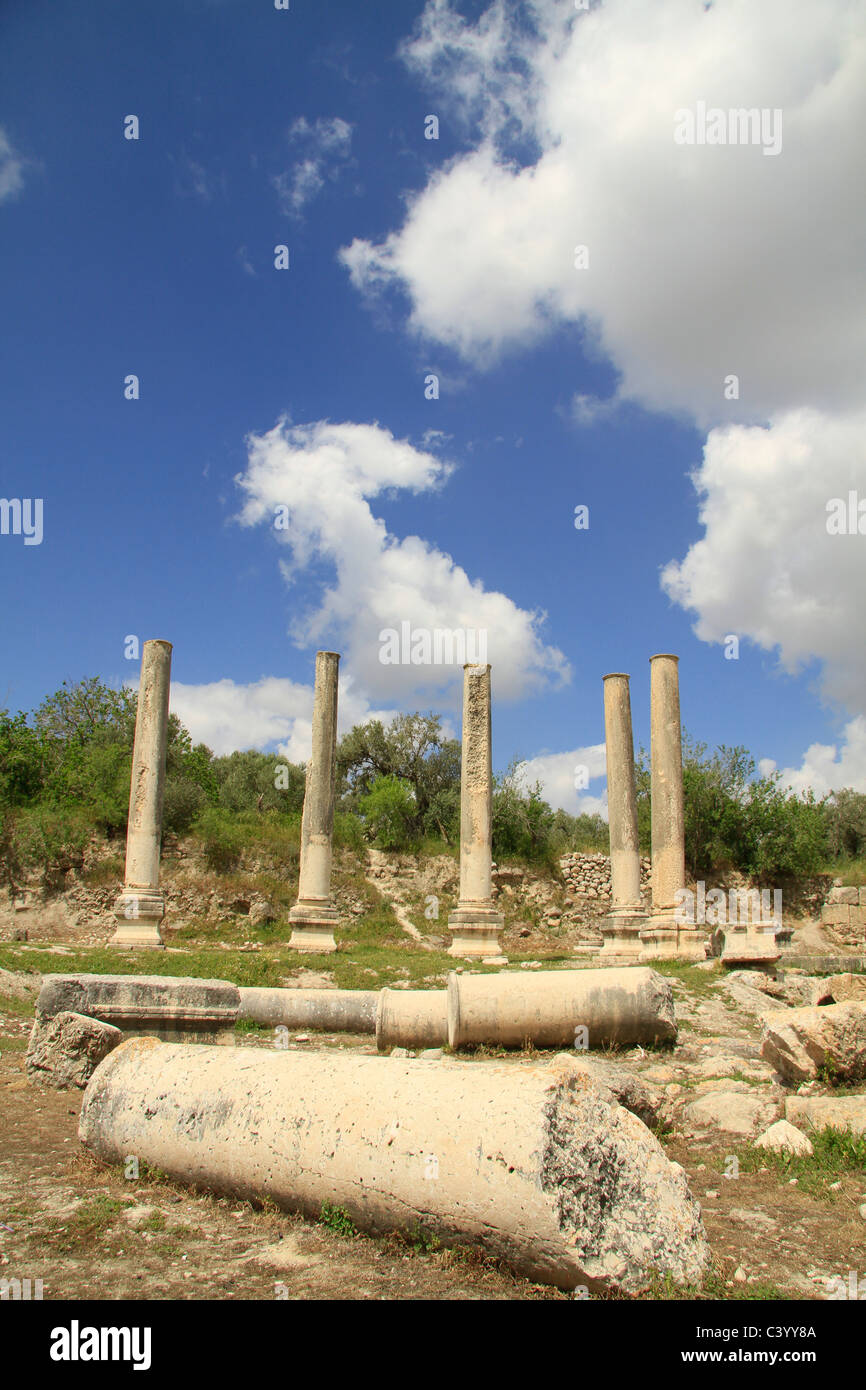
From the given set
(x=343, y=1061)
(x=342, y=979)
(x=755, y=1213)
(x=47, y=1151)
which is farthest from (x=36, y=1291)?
(x=342, y=979)

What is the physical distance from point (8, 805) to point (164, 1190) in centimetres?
2360

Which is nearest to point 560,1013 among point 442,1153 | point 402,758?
point 442,1153

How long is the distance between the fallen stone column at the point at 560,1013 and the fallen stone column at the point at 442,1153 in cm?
414

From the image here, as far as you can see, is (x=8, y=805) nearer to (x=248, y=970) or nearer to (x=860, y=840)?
(x=248, y=970)

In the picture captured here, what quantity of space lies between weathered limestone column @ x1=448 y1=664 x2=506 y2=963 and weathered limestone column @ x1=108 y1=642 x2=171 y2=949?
251 inches

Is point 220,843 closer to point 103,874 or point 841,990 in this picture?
point 103,874

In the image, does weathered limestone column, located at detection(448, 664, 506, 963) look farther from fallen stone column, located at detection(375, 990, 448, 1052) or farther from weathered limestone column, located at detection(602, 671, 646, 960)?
fallen stone column, located at detection(375, 990, 448, 1052)

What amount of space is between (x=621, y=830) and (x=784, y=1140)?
14231 millimetres

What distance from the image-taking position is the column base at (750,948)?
47.9 feet

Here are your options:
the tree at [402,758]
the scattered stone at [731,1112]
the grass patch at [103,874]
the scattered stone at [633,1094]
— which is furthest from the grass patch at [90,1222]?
the tree at [402,758]

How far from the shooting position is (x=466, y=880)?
60.6 feet

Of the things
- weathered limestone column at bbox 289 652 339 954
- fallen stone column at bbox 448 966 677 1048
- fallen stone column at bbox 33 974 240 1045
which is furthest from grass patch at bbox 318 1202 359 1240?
weathered limestone column at bbox 289 652 339 954

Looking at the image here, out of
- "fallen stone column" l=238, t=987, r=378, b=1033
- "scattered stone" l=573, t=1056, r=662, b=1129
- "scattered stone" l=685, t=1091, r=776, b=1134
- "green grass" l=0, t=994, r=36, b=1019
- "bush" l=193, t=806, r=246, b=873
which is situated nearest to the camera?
"scattered stone" l=573, t=1056, r=662, b=1129

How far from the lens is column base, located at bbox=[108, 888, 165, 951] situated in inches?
681
